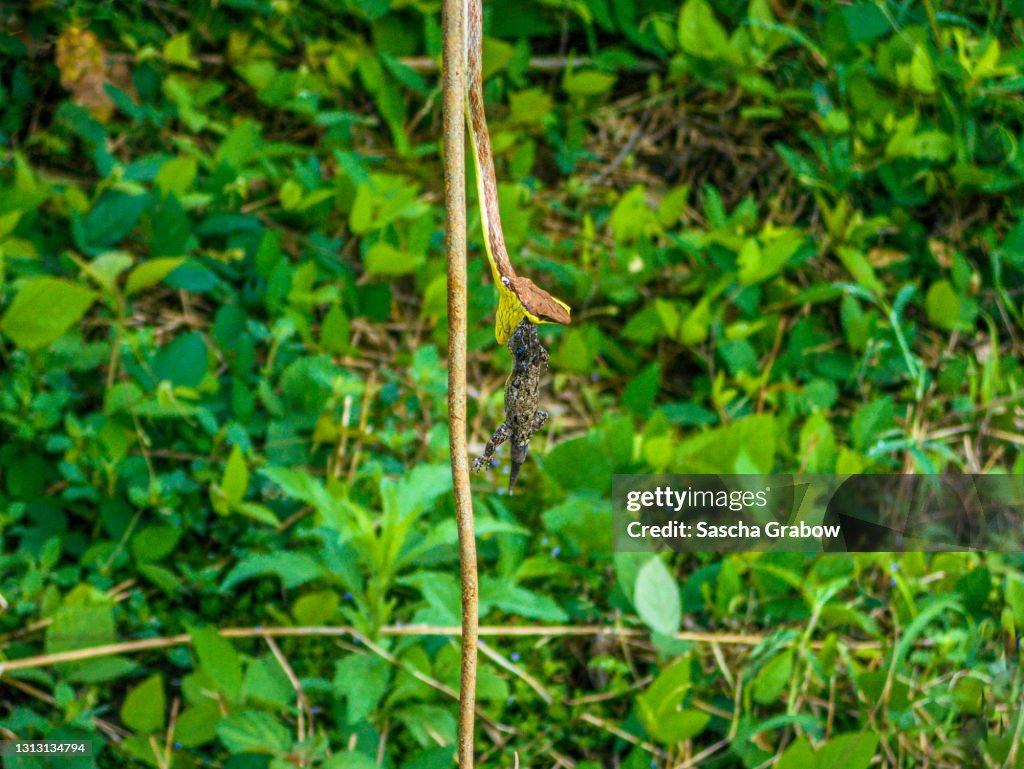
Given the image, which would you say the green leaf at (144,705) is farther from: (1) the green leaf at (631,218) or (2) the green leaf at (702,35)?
(2) the green leaf at (702,35)

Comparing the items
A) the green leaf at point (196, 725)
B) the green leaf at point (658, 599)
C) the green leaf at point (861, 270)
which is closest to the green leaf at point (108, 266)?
the green leaf at point (196, 725)

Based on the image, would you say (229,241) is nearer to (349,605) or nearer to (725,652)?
(349,605)

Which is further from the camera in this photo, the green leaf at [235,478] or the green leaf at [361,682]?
the green leaf at [235,478]

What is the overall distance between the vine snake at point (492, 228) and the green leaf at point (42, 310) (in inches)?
49.1

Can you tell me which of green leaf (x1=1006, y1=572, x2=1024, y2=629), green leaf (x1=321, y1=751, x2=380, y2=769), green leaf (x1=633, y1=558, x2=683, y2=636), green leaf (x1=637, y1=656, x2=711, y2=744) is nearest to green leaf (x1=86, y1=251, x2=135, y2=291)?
green leaf (x1=321, y1=751, x2=380, y2=769)

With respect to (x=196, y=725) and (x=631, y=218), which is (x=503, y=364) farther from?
(x=196, y=725)

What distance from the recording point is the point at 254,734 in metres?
1.29

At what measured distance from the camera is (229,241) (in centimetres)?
199

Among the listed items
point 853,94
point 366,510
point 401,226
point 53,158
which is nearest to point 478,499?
point 366,510

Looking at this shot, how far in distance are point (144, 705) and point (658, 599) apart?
0.81 meters

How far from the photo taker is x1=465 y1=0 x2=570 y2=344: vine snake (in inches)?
22.7

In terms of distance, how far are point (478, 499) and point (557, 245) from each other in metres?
0.77

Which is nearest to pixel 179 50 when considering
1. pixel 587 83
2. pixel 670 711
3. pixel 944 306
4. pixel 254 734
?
pixel 587 83

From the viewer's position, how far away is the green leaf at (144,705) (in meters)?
1.35
